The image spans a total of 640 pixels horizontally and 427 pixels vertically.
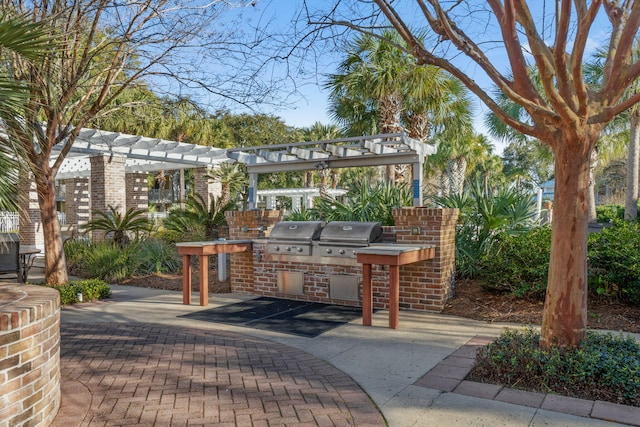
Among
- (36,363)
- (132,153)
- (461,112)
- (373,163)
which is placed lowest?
(36,363)

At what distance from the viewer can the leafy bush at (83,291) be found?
23.9 ft

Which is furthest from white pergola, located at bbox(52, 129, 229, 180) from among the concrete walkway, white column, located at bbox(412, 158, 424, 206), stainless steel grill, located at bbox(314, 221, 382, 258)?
white column, located at bbox(412, 158, 424, 206)

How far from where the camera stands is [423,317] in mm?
6152

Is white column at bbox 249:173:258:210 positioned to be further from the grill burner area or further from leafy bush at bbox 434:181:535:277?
leafy bush at bbox 434:181:535:277

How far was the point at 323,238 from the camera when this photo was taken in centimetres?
682

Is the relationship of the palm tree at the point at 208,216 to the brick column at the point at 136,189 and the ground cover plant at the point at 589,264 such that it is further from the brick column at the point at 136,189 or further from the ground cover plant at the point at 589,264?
the brick column at the point at 136,189

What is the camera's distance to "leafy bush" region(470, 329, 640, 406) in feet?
11.1

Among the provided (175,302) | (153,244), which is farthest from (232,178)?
(175,302)

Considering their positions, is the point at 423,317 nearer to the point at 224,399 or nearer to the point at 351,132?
the point at 224,399

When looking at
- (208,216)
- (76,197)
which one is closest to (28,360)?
(208,216)

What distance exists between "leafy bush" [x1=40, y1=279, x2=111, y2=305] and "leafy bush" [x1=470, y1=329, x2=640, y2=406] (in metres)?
6.00

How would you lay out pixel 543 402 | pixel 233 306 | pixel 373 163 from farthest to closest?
pixel 373 163
pixel 233 306
pixel 543 402

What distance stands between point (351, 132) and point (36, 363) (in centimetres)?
1202

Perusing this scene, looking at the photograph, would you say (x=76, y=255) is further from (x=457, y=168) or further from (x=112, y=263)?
(x=457, y=168)
